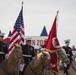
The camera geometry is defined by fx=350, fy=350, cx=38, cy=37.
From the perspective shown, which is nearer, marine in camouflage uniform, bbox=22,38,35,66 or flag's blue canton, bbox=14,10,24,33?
marine in camouflage uniform, bbox=22,38,35,66

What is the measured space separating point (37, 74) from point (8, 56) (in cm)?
138

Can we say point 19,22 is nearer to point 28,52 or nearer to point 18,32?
point 18,32

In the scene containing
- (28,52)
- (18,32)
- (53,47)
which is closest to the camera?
(28,52)

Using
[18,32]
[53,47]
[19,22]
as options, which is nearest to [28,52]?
[53,47]

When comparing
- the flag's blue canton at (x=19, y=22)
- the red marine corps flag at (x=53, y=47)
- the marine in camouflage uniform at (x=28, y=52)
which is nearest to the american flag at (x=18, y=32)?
the flag's blue canton at (x=19, y=22)

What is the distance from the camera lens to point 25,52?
14.7 meters

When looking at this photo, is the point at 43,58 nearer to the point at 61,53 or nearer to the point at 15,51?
the point at 15,51

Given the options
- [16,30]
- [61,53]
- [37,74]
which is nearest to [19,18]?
[16,30]

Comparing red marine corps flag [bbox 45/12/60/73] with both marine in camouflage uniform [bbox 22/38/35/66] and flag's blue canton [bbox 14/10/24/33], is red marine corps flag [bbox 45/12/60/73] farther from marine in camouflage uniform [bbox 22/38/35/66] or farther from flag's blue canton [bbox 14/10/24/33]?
flag's blue canton [bbox 14/10/24/33]

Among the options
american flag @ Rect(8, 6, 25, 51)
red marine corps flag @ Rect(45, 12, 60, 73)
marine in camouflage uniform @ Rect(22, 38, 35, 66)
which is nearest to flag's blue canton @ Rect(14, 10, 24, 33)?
american flag @ Rect(8, 6, 25, 51)

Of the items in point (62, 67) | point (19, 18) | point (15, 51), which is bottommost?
point (62, 67)

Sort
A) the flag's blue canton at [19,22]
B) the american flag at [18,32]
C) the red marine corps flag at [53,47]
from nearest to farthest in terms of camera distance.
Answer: the red marine corps flag at [53,47]
the american flag at [18,32]
the flag's blue canton at [19,22]

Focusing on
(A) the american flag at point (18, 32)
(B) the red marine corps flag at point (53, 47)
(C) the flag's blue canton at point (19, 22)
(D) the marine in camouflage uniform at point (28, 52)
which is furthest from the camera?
(C) the flag's blue canton at point (19, 22)

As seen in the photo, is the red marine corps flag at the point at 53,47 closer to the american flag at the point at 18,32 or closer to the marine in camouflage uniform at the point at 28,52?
the marine in camouflage uniform at the point at 28,52
